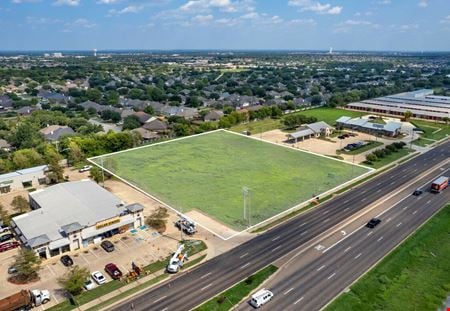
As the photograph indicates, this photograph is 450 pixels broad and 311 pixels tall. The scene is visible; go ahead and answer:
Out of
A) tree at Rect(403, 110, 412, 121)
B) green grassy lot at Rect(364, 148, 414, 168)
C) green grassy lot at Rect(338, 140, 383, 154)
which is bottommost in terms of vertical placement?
green grassy lot at Rect(364, 148, 414, 168)

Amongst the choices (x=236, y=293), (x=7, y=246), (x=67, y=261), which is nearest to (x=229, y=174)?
(x=67, y=261)

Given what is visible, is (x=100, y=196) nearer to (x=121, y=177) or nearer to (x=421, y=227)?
(x=121, y=177)

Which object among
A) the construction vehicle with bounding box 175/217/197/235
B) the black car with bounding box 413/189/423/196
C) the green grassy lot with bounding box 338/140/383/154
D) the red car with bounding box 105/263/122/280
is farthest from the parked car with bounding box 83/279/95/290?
the green grassy lot with bounding box 338/140/383/154

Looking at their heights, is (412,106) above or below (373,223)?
above

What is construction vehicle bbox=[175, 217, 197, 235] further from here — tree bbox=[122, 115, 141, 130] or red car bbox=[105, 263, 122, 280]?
tree bbox=[122, 115, 141, 130]

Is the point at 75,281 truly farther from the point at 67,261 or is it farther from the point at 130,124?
the point at 130,124

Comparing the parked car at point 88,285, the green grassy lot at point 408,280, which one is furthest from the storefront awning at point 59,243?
the green grassy lot at point 408,280

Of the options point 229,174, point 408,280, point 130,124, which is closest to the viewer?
point 408,280
